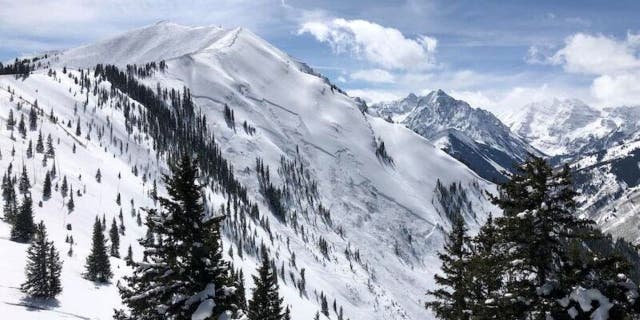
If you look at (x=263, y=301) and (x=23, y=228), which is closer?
(x=263, y=301)

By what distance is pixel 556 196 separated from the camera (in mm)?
17188

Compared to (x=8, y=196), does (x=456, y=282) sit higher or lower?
lower

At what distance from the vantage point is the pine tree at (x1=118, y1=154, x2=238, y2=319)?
1772 centimetres

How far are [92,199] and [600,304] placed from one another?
669 feet

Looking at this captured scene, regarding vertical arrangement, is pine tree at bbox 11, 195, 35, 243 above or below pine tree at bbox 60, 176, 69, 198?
below

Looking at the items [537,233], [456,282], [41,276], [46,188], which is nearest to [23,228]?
[41,276]

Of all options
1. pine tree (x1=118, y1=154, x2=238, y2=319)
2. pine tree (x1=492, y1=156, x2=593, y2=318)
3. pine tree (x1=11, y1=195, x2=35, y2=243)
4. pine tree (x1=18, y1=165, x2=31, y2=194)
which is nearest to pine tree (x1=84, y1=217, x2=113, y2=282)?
pine tree (x1=11, y1=195, x2=35, y2=243)

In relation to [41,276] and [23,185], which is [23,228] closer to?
[41,276]

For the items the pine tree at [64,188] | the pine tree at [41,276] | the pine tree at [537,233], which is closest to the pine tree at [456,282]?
the pine tree at [537,233]

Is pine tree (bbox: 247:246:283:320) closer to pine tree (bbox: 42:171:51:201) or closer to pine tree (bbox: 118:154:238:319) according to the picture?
pine tree (bbox: 118:154:238:319)

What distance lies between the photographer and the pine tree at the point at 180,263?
58.1ft

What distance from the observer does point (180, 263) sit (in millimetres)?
18266

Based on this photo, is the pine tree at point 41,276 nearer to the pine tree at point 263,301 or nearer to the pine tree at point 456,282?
the pine tree at point 263,301

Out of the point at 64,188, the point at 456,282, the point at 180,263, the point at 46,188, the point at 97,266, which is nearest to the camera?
the point at 180,263
